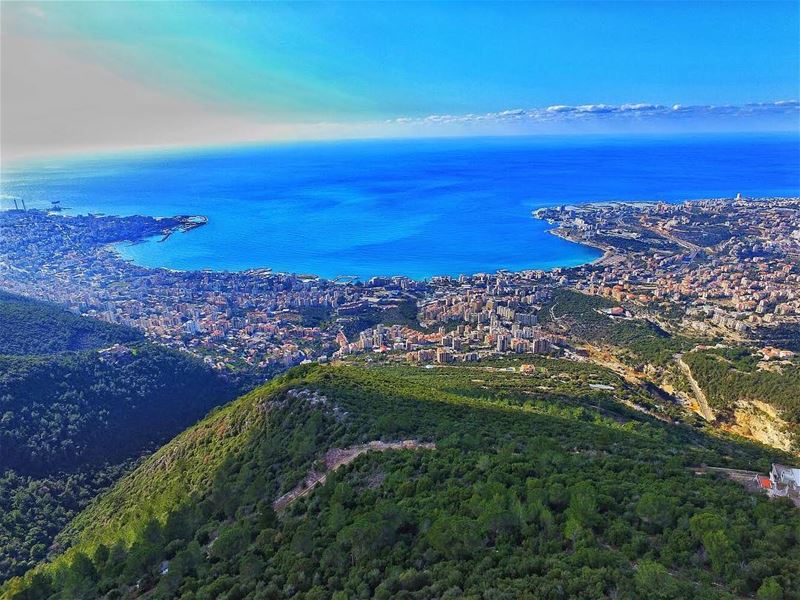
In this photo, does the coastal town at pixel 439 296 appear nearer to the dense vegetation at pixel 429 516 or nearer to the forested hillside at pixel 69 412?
the forested hillside at pixel 69 412

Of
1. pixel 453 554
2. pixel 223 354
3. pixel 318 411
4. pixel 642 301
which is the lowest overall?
pixel 223 354

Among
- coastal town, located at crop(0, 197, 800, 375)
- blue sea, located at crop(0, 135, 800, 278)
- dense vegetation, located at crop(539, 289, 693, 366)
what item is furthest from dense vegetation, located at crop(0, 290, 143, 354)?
dense vegetation, located at crop(539, 289, 693, 366)

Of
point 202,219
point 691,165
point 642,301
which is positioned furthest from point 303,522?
point 691,165

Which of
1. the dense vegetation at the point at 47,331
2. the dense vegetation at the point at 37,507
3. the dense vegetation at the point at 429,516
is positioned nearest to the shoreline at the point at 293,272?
the dense vegetation at the point at 47,331

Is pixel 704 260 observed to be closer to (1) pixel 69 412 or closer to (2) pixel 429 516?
(2) pixel 429 516

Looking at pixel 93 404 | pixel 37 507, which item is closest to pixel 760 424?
pixel 37 507

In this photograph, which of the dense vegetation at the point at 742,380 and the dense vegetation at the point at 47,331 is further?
the dense vegetation at the point at 47,331

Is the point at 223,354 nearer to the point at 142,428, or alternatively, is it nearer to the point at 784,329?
the point at 142,428
